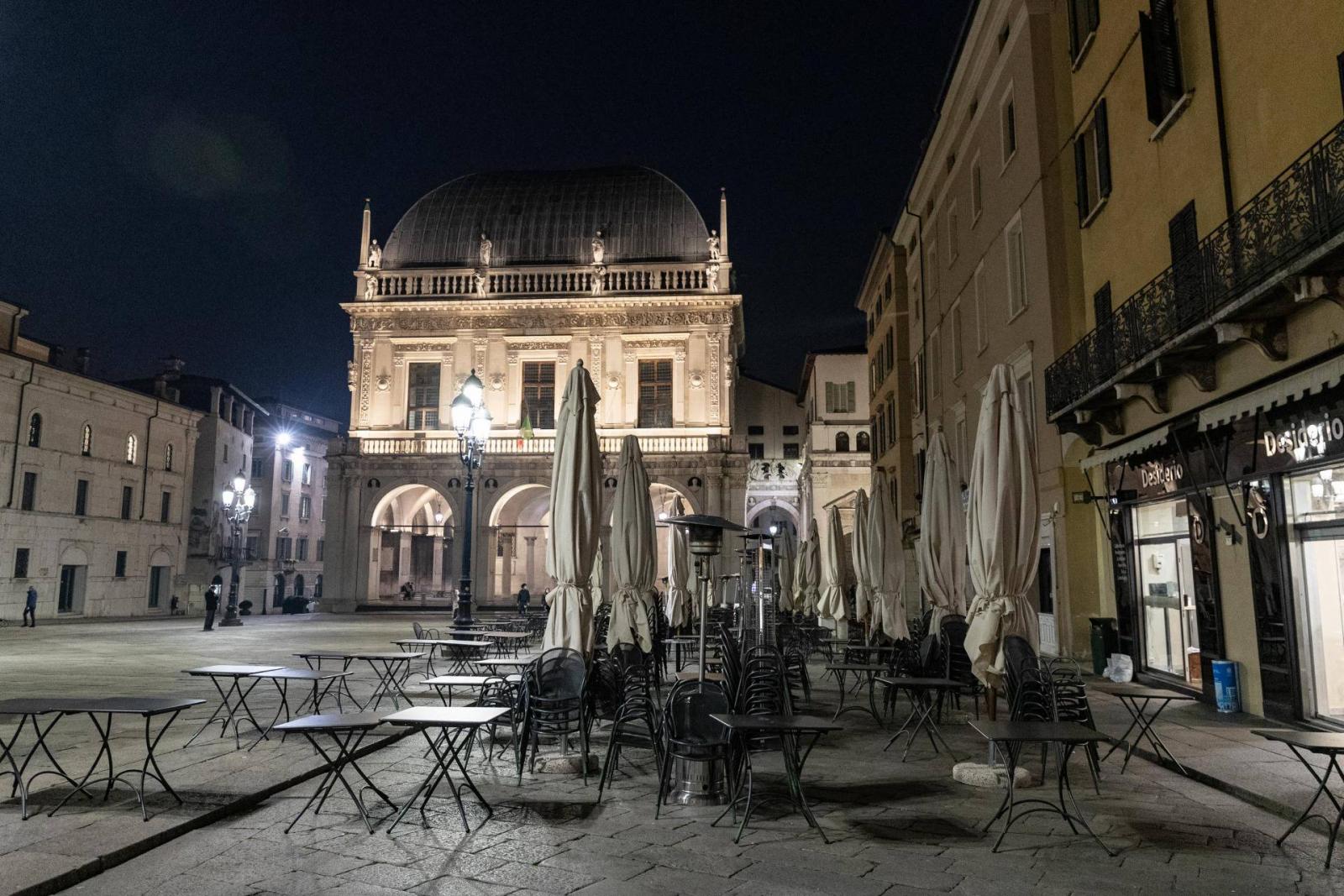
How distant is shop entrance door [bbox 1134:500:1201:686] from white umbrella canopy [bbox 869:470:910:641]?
11.6ft

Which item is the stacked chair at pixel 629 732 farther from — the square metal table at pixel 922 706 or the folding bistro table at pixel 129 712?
the folding bistro table at pixel 129 712

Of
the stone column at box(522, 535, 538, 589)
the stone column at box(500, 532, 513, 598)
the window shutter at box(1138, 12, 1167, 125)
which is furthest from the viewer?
the stone column at box(522, 535, 538, 589)

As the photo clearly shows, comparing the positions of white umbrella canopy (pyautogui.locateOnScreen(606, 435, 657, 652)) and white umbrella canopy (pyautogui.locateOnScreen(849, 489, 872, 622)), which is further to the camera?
white umbrella canopy (pyautogui.locateOnScreen(849, 489, 872, 622))

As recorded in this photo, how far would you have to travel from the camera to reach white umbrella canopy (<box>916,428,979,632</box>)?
11.3 m

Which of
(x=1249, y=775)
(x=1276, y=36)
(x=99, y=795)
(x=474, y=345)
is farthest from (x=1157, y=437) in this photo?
(x=474, y=345)

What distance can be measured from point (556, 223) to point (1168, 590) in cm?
3690

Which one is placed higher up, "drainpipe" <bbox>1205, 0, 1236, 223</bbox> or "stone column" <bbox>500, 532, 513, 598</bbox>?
"drainpipe" <bbox>1205, 0, 1236, 223</bbox>

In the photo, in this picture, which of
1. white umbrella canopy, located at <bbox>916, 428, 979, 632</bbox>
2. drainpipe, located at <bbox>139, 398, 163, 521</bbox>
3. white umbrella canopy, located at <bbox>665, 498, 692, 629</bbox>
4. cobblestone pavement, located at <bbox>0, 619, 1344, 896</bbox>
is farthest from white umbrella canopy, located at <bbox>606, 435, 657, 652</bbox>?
drainpipe, located at <bbox>139, 398, 163, 521</bbox>

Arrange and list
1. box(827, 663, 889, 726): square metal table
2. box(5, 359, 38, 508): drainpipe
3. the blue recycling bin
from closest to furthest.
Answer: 1. box(827, 663, 889, 726): square metal table
2. the blue recycling bin
3. box(5, 359, 38, 508): drainpipe

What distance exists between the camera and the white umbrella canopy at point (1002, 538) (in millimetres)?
7664

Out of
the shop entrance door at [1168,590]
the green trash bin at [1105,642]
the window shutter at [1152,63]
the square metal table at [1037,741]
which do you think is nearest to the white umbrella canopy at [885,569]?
A: the green trash bin at [1105,642]

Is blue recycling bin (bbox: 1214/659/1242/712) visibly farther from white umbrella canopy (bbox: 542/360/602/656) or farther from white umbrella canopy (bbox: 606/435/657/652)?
white umbrella canopy (bbox: 542/360/602/656)

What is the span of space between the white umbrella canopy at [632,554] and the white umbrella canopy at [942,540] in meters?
3.77

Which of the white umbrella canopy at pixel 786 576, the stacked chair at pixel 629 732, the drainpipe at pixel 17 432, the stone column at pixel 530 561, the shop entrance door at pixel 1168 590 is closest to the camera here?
the stacked chair at pixel 629 732
